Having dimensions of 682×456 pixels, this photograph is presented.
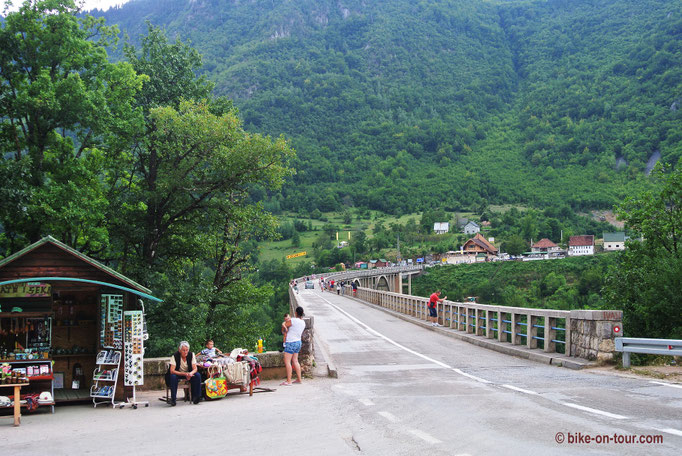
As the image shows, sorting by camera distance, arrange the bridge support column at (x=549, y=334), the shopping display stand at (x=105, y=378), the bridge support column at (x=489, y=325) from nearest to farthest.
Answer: the shopping display stand at (x=105, y=378) → the bridge support column at (x=549, y=334) → the bridge support column at (x=489, y=325)

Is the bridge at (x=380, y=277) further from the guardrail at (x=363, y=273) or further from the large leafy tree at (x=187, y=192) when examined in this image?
the large leafy tree at (x=187, y=192)

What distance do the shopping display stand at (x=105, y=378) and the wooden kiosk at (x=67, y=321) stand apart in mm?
18

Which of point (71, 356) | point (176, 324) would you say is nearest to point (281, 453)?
point (71, 356)

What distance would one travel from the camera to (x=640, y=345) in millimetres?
13125

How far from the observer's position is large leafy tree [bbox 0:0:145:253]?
62.4ft

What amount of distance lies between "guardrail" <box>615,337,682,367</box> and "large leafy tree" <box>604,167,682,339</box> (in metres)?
3.95

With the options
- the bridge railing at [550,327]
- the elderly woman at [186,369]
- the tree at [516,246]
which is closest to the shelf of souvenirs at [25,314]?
the elderly woman at [186,369]

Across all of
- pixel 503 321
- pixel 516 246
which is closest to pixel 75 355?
pixel 503 321

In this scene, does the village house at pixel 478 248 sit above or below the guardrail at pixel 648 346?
above

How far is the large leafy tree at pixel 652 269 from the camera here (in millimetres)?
17906

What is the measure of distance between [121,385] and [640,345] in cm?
1031

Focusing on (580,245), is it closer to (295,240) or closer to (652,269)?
(295,240)

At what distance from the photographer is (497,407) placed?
9.54m

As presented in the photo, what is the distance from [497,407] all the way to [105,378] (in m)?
6.77
